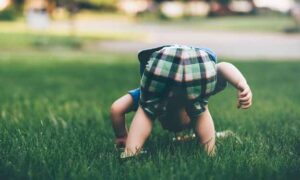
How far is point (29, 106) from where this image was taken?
518 centimetres

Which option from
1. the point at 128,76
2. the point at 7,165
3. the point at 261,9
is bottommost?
the point at 261,9

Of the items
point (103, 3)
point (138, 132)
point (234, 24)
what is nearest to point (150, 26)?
point (234, 24)

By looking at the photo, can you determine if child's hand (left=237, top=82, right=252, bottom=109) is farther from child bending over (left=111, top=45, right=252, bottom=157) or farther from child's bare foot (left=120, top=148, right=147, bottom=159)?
child's bare foot (left=120, top=148, right=147, bottom=159)

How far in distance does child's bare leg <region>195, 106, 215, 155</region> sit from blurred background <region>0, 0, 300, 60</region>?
33.8ft

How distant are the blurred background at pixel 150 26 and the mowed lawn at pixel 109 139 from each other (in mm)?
7245

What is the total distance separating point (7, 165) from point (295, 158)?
4.61ft

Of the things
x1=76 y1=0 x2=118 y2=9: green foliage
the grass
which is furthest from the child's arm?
x1=76 y1=0 x2=118 y2=9: green foliage

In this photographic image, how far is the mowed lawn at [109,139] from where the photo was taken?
2.64 m

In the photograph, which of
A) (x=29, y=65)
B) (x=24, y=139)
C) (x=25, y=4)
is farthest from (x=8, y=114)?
(x=25, y=4)

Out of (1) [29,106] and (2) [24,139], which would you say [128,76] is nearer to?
(1) [29,106]

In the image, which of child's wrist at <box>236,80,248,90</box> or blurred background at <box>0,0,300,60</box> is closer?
child's wrist at <box>236,80,248,90</box>

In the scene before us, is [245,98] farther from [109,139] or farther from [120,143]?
[109,139]

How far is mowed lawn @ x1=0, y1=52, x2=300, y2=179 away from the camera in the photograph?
8.67 feet

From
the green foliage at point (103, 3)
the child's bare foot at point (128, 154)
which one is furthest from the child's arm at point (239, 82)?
the green foliage at point (103, 3)
